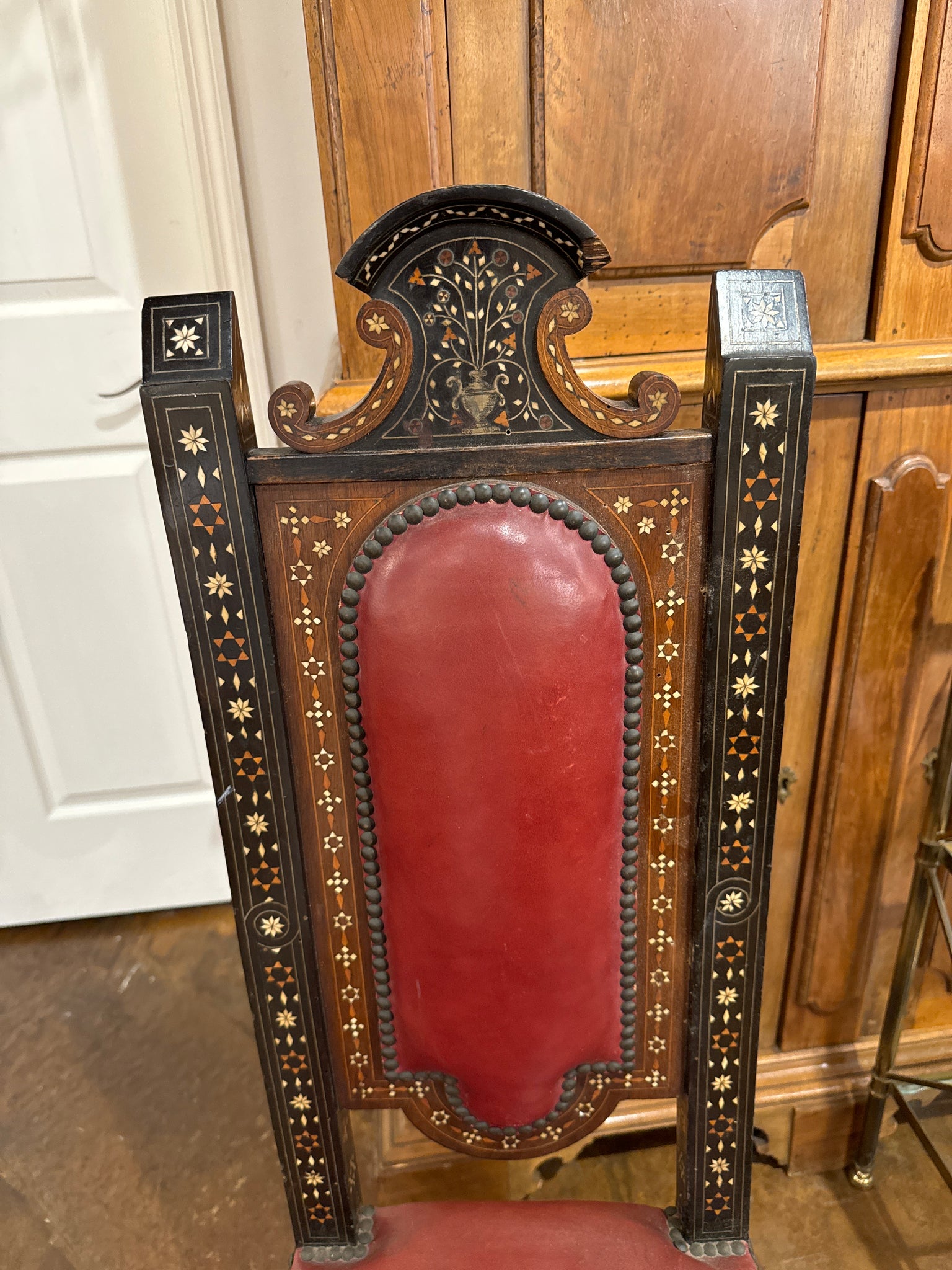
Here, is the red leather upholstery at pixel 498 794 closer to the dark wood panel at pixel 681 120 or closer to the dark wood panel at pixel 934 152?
the dark wood panel at pixel 681 120

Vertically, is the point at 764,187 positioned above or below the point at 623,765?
above

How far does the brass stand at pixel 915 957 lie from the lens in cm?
112

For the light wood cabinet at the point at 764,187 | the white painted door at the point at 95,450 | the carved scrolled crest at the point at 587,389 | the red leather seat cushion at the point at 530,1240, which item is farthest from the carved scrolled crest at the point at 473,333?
the white painted door at the point at 95,450

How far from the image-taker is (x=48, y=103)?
1418 mm

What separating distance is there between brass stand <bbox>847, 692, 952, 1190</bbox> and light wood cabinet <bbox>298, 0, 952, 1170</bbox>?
0.37ft

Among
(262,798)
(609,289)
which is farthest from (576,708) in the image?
(609,289)

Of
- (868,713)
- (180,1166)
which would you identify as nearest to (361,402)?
(868,713)

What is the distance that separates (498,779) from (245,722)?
0.67ft

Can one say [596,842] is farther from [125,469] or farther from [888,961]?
[125,469]

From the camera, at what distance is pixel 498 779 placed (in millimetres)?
637

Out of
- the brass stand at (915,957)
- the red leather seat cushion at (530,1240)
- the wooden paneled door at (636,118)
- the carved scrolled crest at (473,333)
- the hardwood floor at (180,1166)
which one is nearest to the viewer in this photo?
the carved scrolled crest at (473,333)

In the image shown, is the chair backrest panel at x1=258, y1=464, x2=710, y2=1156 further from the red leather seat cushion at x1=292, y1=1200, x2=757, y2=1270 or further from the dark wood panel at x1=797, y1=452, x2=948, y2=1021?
the dark wood panel at x1=797, y1=452, x2=948, y2=1021

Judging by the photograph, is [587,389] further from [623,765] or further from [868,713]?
[868,713]

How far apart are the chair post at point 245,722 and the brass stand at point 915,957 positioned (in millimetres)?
856
